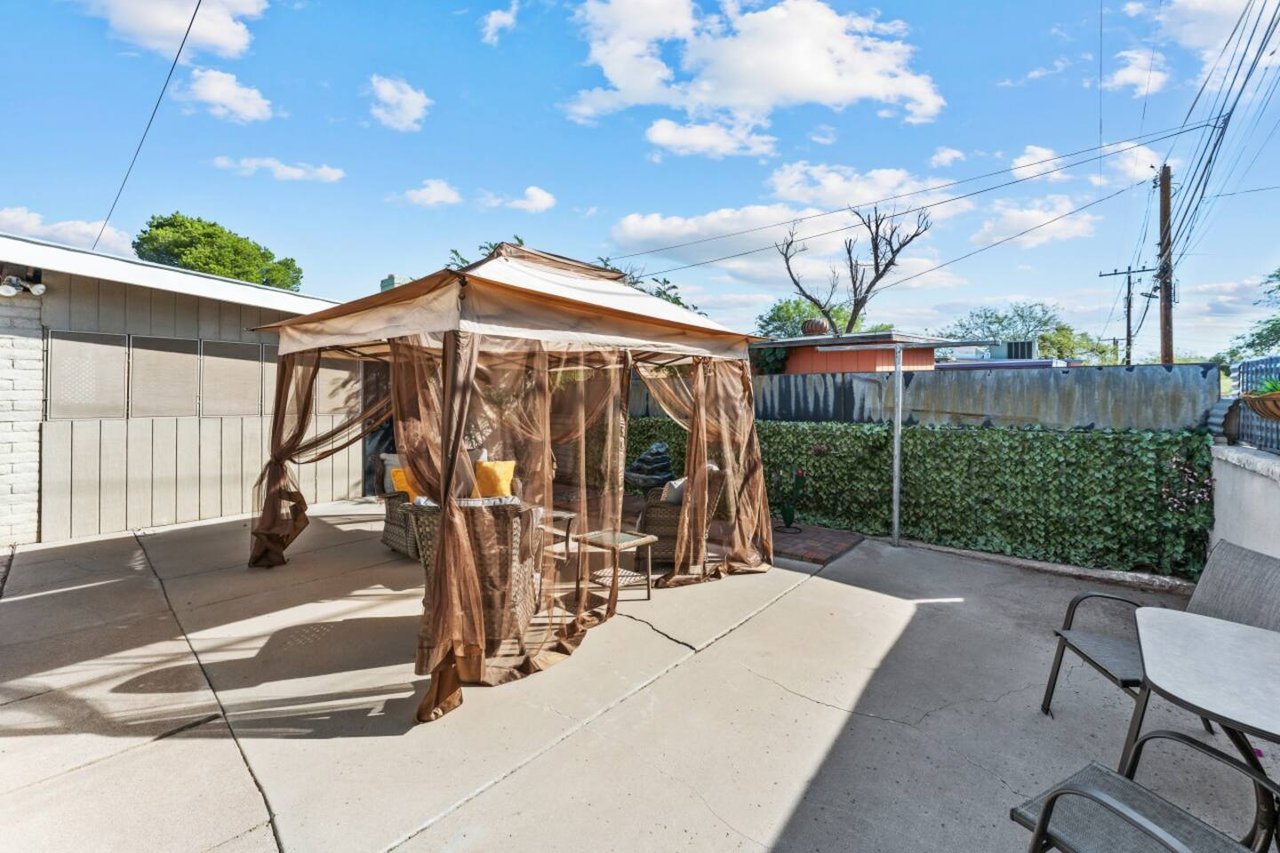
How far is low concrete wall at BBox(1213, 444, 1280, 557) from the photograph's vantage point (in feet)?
11.1

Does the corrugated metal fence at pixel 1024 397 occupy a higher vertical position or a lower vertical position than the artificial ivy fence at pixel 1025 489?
higher

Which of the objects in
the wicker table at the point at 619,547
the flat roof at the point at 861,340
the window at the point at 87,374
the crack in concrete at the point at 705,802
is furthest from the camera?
the flat roof at the point at 861,340

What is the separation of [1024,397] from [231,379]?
914cm

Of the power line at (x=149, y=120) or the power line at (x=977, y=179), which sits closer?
the power line at (x=149, y=120)

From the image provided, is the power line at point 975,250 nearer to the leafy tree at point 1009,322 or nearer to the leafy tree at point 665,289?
the leafy tree at point 665,289

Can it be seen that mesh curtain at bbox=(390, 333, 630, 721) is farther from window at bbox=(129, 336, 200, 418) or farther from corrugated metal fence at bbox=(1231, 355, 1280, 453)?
corrugated metal fence at bbox=(1231, 355, 1280, 453)

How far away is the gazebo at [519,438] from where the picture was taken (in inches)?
113

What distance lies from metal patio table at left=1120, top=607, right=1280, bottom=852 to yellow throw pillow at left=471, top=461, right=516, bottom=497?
3.09m

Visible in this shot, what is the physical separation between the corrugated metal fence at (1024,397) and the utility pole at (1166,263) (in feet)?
26.4

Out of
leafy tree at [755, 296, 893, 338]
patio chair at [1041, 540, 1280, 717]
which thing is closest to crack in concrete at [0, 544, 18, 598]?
patio chair at [1041, 540, 1280, 717]

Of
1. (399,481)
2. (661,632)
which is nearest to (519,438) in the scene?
(661,632)

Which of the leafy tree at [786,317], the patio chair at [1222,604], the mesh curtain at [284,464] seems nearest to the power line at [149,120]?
the mesh curtain at [284,464]

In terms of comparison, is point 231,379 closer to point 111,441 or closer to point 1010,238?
point 111,441

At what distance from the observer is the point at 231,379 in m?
7.07
